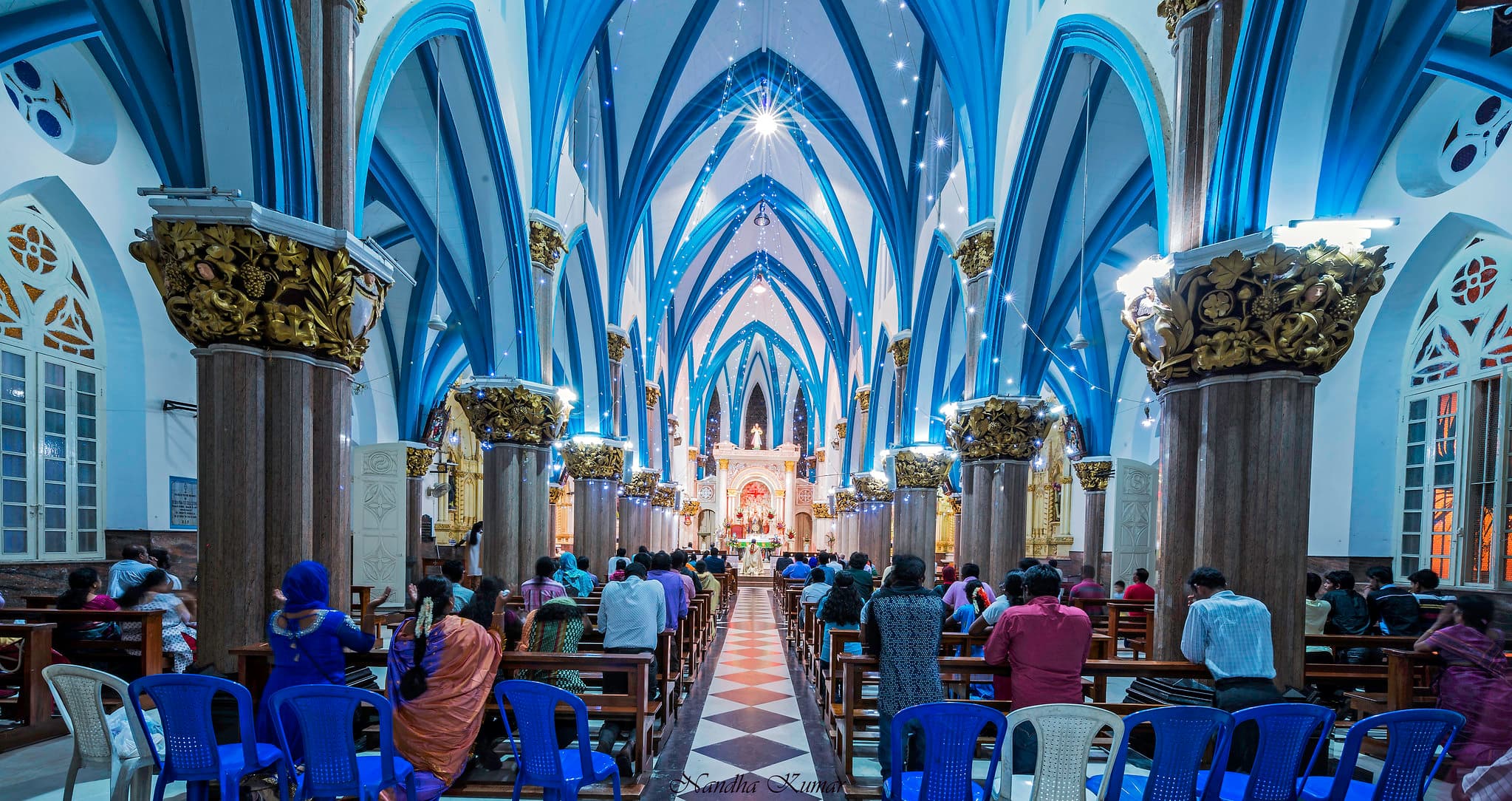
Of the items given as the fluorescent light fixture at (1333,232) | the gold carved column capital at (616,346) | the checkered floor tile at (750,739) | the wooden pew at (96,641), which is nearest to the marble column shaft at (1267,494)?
the fluorescent light fixture at (1333,232)

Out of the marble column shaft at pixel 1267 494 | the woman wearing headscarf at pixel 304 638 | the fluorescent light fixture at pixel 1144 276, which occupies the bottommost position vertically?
the woman wearing headscarf at pixel 304 638

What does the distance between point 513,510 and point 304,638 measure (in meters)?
6.72

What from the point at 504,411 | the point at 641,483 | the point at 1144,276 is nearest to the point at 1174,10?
the point at 1144,276

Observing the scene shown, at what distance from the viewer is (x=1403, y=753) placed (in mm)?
3375

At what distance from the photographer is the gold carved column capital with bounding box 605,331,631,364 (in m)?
17.8

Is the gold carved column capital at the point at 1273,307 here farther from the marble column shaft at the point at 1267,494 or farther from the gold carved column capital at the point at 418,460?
the gold carved column capital at the point at 418,460

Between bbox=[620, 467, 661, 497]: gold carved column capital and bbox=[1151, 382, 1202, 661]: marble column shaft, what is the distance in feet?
59.1

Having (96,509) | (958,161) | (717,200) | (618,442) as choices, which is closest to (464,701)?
(96,509)

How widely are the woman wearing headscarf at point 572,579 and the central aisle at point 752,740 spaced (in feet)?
6.13

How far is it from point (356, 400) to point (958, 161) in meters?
13.8

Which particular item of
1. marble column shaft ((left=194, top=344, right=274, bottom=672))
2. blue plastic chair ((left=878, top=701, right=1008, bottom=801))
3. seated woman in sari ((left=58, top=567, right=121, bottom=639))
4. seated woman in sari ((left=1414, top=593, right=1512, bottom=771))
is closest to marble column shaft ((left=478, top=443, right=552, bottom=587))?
seated woman in sari ((left=58, top=567, right=121, bottom=639))

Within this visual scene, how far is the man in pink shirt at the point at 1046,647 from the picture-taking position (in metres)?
4.29

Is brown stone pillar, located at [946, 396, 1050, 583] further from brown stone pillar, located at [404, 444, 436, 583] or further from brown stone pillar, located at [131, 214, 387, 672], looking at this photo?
brown stone pillar, located at [404, 444, 436, 583]

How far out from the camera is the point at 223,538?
480cm
